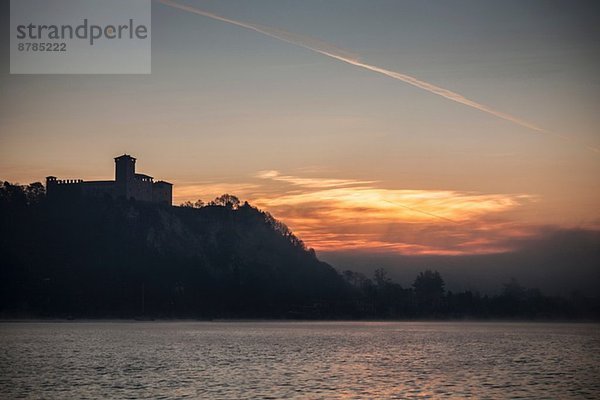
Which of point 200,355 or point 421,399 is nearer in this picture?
point 421,399

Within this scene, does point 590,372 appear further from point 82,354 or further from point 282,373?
point 82,354

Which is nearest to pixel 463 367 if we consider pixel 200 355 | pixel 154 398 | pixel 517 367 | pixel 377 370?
pixel 517 367

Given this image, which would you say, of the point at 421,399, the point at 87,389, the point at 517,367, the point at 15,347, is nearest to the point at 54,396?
the point at 87,389

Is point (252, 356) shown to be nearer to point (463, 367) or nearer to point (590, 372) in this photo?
point (463, 367)

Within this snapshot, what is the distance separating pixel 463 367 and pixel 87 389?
44.5m

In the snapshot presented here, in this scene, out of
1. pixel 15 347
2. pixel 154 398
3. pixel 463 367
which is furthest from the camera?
pixel 15 347

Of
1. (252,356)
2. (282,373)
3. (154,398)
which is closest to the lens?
(154,398)

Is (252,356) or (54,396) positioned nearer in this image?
(54,396)

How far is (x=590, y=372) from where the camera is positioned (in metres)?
84.9

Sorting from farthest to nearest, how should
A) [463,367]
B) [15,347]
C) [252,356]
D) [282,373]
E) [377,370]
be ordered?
1. [15,347]
2. [252,356]
3. [463,367]
4. [377,370]
5. [282,373]

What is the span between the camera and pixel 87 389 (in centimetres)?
6141

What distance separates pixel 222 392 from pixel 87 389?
1127 cm

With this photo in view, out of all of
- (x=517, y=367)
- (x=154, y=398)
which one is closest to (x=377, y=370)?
(x=517, y=367)

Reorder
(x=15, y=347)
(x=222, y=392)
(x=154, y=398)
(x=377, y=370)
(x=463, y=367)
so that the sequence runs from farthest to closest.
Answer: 1. (x=15, y=347)
2. (x=463, y=367)
3. (x=377, y=370)
4. (x=222, y=392)
5. (x=154, y=398)
